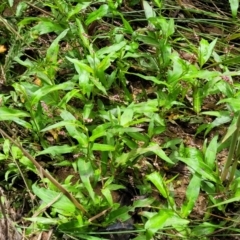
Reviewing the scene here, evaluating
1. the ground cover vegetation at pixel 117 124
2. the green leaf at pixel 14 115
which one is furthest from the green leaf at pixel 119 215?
the green leaf at pixel 14 115

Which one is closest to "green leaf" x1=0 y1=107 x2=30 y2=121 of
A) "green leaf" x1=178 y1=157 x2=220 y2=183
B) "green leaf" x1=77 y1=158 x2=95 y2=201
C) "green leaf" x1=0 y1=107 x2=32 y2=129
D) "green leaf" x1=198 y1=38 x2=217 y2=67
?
"green leaf" x1=0 y1=107 x2=32 y2=129

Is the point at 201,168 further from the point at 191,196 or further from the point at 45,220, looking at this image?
the point at 45,220

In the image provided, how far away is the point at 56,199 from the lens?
1725 mm

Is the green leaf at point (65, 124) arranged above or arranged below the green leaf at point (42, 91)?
below

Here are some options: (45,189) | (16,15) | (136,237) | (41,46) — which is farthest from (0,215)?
(16,15)

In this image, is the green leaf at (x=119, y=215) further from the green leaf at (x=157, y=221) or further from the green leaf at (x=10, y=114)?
the green leaf at (x=10, y=114)

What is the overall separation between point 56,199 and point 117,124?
0.37 m

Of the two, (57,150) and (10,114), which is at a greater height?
(10,114)

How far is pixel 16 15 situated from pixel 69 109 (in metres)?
0.70

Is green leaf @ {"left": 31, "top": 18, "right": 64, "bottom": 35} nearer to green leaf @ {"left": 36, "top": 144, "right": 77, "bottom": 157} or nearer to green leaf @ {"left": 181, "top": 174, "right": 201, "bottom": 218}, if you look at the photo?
green leaf @ {"left": 36, "top": 144, "right": 77, "bottom": 157}

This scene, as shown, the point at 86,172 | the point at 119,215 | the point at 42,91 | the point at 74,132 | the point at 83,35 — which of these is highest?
the point at 83,35

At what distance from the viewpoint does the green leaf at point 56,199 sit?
172 centimetres

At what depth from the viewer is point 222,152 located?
2078 mm

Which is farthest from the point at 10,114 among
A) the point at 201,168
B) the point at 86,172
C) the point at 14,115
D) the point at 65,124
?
the point at 201,168
